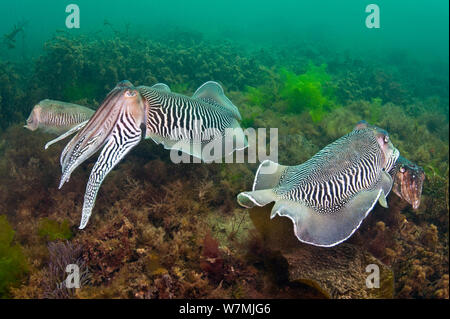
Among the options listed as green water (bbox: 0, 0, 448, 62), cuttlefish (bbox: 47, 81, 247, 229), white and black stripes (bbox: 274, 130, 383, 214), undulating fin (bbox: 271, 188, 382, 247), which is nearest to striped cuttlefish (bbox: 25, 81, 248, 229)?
cuttlefish (bbox: 47, 81, 247, 229)

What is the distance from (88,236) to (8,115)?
8.34m

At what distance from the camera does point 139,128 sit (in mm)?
4418

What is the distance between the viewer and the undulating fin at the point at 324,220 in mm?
3377

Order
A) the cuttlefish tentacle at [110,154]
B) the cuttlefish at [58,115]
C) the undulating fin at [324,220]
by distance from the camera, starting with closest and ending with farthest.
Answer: the undulating fin at [324,220], the cuttlefish tentacle at [110,154], the cuttlefish at [58,115]

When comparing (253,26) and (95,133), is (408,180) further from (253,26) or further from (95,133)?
(253,26)

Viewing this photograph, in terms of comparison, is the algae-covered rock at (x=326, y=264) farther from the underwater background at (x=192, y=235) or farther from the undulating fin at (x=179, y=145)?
the undulating fin at (x=179, y=145)

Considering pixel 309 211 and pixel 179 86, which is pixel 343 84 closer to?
pixel 179 86

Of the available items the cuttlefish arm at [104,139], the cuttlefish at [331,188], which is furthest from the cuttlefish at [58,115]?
the cuttlefish at [331,188]

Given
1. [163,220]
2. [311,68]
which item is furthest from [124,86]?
[311,68]

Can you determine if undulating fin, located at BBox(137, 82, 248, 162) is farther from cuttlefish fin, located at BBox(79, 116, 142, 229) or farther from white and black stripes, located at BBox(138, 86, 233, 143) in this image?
cuttlefish fin, located at BBox(79, 116, 142, 229)

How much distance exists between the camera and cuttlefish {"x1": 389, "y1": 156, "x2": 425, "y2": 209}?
16.7 ft

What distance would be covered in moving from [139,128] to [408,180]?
502 centimetres

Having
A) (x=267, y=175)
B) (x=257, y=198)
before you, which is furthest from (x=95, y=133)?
(x=267, y=175)

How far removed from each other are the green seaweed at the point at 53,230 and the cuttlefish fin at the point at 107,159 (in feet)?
2.58
